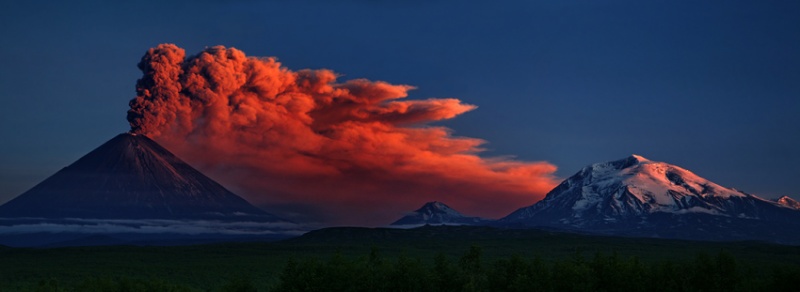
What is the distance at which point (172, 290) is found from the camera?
12612 centimetres

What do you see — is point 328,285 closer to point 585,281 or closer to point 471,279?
point 471,279

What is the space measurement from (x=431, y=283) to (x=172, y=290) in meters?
45.7

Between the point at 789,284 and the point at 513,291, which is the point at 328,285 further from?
the point at 789,284

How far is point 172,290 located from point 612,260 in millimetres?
77102

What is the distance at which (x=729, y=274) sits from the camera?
122m

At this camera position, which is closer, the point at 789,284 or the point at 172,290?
the point at 789,284

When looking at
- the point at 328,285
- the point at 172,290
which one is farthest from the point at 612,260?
the point at 172,290

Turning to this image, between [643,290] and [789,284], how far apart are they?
22716 millimetres

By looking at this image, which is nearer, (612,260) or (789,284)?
(789,284)

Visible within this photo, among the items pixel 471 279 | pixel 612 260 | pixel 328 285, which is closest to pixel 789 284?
pixel 612 260

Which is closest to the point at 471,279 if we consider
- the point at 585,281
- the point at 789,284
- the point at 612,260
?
the point at 585,281

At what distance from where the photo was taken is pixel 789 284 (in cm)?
11475

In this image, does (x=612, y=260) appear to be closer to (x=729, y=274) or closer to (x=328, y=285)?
(x=729, y=274)

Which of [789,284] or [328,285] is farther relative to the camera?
[328,285]
